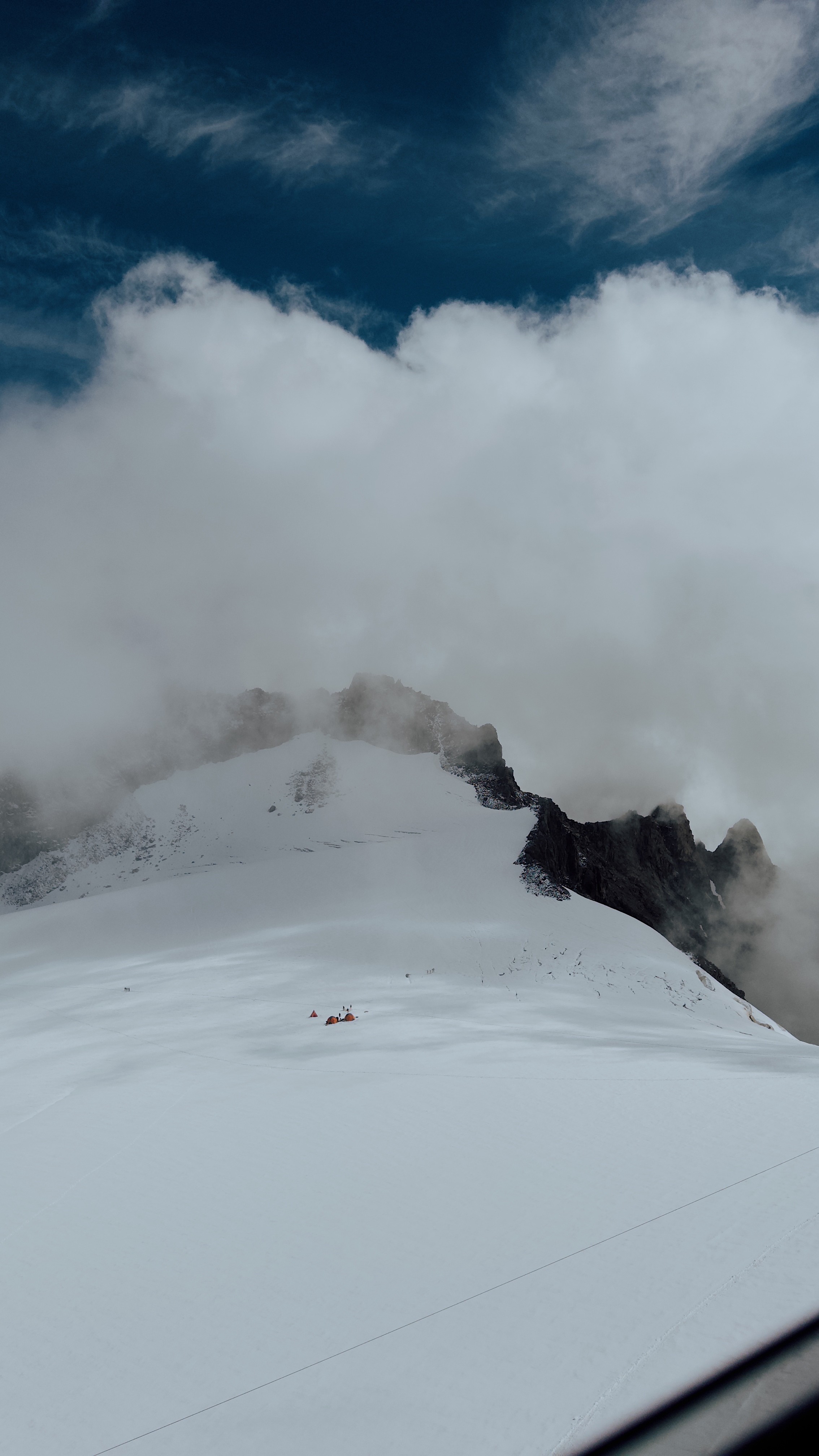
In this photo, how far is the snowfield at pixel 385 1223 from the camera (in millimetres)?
3188

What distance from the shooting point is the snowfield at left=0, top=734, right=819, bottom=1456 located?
3188mm

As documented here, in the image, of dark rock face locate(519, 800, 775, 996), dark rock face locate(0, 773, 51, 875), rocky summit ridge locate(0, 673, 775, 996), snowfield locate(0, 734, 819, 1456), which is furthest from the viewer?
dark rock face locate(0, 773, 51, 875)

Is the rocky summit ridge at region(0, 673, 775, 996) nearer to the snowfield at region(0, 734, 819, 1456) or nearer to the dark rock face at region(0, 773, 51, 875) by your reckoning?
the dark rock face at region(0, 773, 51, 875)

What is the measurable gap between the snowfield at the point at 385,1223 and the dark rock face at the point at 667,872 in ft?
72.9

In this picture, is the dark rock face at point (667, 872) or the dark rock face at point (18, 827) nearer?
the dark rock face at point (667, 872)

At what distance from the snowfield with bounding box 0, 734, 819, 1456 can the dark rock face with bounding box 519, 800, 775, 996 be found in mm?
22221

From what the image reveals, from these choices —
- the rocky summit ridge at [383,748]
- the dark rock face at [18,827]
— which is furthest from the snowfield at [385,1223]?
the dark rock face at [18,827]

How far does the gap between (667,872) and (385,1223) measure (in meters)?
98.5

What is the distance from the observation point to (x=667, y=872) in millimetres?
96188

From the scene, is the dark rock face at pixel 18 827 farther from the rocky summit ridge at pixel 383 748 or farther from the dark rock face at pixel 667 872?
the dark rock face at pixel 667 872

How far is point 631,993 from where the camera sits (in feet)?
64.4

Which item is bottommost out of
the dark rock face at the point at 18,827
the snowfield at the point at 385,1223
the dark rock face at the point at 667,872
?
the snowfield at the point at 385,1223

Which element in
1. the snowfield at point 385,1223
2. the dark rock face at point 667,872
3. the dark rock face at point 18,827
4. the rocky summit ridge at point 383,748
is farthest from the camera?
the dark rock face at point 18,827

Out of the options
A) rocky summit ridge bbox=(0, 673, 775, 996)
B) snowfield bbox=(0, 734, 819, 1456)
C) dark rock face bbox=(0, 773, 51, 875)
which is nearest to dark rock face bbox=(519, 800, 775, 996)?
rocky summit ridge bbox=(0, 673, 775, 996)
